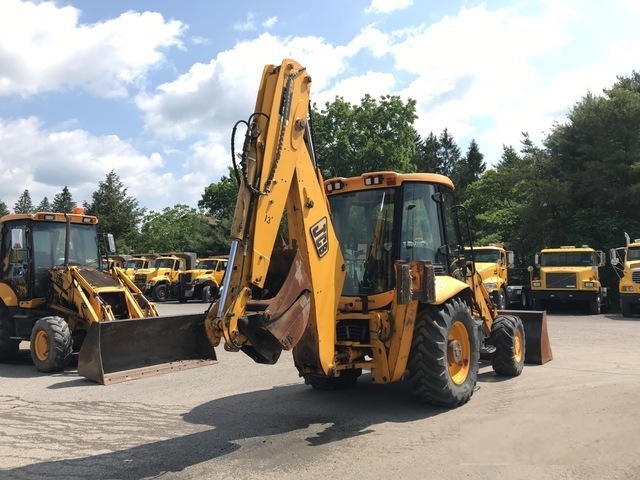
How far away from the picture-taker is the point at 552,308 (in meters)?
22.4

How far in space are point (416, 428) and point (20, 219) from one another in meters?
9.24

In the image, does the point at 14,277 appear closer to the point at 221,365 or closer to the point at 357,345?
the point at 221,365

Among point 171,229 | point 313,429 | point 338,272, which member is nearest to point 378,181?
point 338,272

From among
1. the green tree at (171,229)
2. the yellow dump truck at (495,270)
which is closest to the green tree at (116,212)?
the green tree at (171,229)

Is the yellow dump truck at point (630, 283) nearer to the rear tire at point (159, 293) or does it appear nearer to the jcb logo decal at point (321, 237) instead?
the jcb logo decal at point (321, 237)

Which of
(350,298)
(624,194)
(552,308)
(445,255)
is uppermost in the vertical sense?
(624,194)

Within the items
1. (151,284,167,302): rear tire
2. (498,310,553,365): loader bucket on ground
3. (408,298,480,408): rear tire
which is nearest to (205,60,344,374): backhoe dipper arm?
(408,298,480,408): rear tire

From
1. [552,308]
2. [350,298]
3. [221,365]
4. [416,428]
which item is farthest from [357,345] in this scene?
[552,308]

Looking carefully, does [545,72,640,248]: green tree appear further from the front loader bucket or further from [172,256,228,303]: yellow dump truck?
the front loader bucket

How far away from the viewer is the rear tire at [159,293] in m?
29.3

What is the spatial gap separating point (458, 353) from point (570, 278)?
49.7 ft

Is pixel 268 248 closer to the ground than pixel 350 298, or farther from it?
farther from it

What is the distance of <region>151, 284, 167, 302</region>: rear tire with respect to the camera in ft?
96.0

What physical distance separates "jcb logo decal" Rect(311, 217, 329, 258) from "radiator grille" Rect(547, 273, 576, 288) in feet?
55.4
